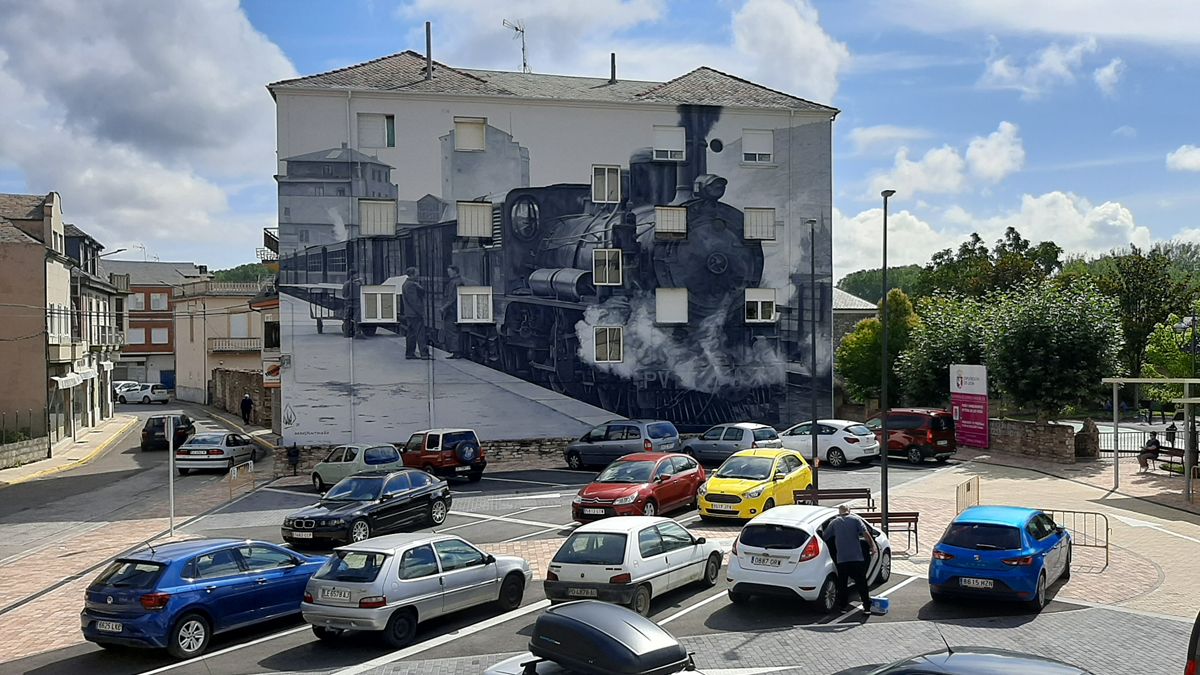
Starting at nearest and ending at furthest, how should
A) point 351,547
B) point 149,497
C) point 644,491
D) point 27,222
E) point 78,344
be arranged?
point 351,547 < point 644,491 < point 149,497 < point 27,222 < point 78,344

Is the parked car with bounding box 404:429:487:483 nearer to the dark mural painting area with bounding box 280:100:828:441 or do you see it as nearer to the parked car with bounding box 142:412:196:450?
the dark mural painting area with bounding box 280:100:828:441

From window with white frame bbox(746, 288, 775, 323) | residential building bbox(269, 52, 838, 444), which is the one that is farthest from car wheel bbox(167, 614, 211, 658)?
window with white frame bbox(746, 288, 775, 323)

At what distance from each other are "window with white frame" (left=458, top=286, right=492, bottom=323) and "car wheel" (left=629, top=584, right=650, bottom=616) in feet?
73.1

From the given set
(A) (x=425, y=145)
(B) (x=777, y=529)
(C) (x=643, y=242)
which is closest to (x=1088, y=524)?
(B) (x=777, y=529)

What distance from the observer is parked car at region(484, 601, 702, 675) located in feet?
25.9

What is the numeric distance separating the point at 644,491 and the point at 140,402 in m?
65.3

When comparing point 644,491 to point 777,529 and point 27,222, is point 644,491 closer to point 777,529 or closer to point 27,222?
point 777,529

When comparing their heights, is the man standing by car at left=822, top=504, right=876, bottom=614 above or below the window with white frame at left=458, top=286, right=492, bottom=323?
below

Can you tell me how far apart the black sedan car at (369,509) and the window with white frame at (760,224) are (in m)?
19.0

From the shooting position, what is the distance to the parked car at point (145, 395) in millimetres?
73938

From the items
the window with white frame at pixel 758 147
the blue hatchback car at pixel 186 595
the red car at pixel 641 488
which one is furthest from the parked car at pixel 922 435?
the blue hatchback car at pixel 186 595

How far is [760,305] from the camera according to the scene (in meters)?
37.2

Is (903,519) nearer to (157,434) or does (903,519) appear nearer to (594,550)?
(594,550)

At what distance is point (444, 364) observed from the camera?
113ft
